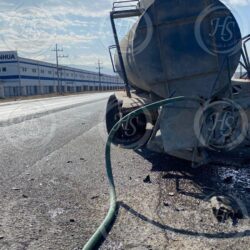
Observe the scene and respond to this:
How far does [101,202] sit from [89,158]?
2831 millimetres

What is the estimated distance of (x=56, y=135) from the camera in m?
10.9

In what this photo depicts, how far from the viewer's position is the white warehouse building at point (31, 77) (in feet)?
230

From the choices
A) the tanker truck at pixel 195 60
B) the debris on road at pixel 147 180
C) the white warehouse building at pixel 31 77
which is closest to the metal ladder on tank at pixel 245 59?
the tanker truck at pixel 195 60

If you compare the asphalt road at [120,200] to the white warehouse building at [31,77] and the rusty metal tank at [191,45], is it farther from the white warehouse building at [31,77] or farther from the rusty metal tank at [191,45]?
the white warehouse building at [31,77]

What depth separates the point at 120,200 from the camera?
16.0ft

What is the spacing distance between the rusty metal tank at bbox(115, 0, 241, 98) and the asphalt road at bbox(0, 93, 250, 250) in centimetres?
138

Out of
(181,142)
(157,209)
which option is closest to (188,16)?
(181,142)
